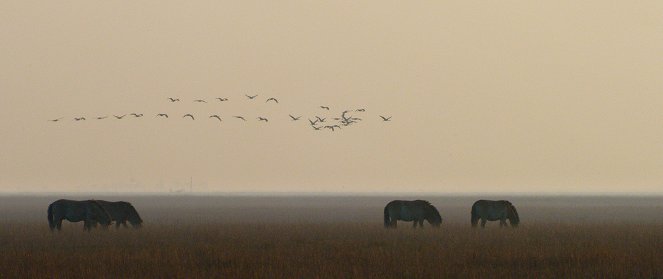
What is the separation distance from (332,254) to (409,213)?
13495 millimetres

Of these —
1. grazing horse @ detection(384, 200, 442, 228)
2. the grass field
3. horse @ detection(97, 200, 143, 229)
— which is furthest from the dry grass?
grazing horse @ detection(384, 200, 442, 228)

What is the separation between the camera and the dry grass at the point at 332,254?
63.7ft

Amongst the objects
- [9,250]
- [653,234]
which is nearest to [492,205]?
[653,234]

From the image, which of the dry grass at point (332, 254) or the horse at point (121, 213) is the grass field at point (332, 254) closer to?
the dry grass at point (332, 254)

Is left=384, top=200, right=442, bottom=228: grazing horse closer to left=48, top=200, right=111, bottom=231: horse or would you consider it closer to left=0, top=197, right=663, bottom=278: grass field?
left=0, top=197, right=663, bottom=278: grass field

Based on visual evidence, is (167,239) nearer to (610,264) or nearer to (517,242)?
(517,242)

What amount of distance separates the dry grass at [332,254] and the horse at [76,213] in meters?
0.52

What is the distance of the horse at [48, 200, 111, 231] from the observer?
111ft

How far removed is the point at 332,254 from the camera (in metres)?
23.7

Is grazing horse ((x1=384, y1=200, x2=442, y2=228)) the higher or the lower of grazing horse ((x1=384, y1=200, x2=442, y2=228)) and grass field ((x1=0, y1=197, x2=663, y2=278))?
the higher

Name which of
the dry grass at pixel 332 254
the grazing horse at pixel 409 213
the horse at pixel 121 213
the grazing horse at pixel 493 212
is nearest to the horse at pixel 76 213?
the dry grass at pixel 332 254

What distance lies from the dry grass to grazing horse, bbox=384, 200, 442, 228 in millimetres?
2696

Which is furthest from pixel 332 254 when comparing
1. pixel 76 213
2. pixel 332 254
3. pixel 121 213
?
pixel 121 213

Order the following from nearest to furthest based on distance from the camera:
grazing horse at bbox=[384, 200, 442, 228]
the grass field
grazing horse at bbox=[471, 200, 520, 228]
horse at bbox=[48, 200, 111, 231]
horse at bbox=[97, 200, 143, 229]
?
the grass field < horse at bbox=[48, 200, 111, 231] < horse at bbox=[97, 200, 143, 229] < grazing horse at bbox=[384, 200, 442, 228] < grazing horse at bbox=[471, 200, 520, 228]
